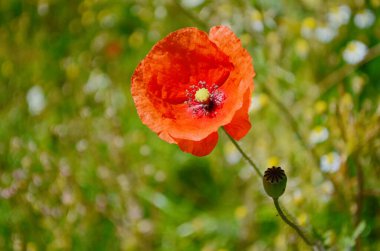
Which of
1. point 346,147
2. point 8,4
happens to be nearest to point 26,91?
point 8,4

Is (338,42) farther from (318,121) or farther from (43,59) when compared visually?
(43,59)

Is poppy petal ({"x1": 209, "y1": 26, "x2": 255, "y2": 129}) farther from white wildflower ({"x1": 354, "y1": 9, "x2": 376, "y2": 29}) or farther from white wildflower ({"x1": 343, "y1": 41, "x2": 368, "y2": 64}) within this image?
white wildflower ({"x1": 354, "y1": 9, "x2": 376, "y2": 29})

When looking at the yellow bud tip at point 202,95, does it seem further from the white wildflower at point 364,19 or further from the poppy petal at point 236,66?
the white wildflower at point 364,19

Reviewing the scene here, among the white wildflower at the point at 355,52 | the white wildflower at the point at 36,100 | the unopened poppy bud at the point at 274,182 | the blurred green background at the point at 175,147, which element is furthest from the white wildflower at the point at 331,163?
the white wildflower at the point at 36,100

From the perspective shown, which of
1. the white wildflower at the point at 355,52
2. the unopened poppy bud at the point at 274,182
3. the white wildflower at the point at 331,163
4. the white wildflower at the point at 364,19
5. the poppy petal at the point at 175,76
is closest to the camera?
the unopened poppy bud at the point at 274,182

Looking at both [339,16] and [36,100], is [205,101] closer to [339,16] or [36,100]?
[339,16]

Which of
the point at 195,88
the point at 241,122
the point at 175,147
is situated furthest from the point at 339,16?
the point at 241,122
